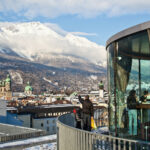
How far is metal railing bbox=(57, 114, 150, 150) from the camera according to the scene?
7797 mm

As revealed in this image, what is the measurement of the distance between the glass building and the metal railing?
4.14ft

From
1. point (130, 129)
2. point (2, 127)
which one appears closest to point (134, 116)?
point (130, 129)

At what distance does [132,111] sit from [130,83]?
0.90 m

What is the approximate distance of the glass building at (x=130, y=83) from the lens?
9781mm

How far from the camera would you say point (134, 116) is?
10.3 m

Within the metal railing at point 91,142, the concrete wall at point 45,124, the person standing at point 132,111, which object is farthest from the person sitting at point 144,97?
the concrete wall at point 45,124

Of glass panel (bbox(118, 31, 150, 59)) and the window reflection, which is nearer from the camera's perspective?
glass panel (bbox(118, 31, 150, 59))

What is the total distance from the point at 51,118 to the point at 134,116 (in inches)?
3537

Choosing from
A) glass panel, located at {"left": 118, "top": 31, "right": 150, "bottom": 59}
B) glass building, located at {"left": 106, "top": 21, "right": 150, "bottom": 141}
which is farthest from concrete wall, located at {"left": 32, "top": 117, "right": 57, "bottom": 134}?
glass panel, located at {"left": 118, "top": 31, "right": 150, "bottom": 59}

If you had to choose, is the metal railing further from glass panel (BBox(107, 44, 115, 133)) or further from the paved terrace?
the paved terrace

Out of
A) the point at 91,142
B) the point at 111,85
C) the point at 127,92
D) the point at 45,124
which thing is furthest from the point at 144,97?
the point at 45,124

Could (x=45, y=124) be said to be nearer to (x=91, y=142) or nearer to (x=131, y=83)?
(x=131, y=83)

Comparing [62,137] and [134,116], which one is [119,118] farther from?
[62,137]

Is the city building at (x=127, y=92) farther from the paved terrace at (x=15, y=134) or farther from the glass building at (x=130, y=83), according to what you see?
the paved terrace at (x=15, y=134)
